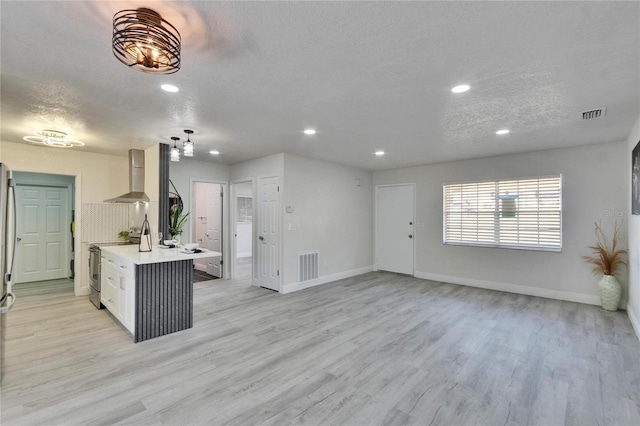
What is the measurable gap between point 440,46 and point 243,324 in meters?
3.52

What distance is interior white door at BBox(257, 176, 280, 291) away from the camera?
17.3 feet

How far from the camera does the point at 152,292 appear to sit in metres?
3.30

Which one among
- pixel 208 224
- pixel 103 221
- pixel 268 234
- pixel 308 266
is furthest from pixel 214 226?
A: pixel 308 266

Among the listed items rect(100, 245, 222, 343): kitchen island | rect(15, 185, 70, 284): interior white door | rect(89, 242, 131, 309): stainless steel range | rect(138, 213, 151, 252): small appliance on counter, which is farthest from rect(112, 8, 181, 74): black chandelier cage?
rect(15, 185, 70, 284): interior white door

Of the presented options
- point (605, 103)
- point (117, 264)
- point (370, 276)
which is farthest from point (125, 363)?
point (605, 103)

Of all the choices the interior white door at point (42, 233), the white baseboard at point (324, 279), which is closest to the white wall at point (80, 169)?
the interior white door at point (42, 233)

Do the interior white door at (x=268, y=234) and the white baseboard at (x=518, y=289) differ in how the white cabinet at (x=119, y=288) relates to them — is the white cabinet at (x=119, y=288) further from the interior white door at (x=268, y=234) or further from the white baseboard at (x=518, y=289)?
the white baseboard at (x=518, y=289)

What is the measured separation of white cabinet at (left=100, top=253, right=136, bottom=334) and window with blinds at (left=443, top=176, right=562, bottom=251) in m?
5.47

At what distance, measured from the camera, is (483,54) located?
202 centimetres

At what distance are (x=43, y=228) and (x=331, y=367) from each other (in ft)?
22.2

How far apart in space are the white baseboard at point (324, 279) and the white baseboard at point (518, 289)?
1.25 metres

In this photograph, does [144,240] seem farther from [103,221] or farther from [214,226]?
[214,226]

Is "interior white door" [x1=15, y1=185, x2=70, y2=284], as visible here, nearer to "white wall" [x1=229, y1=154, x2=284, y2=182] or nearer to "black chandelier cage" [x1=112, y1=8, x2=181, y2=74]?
"white wall" [x1=229, y1=154, x2=284, y2=182]

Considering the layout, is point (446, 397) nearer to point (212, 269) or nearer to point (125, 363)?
point (125, 363)
